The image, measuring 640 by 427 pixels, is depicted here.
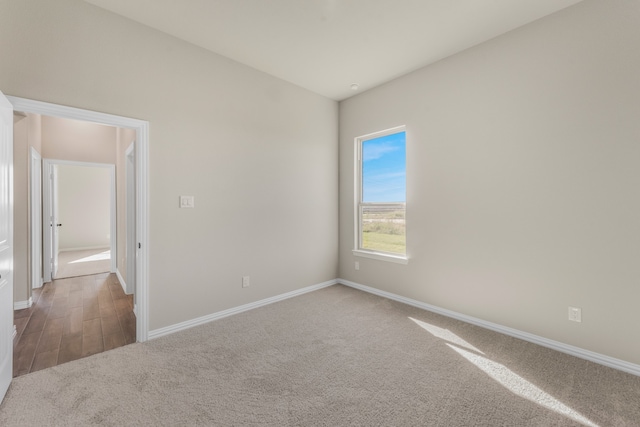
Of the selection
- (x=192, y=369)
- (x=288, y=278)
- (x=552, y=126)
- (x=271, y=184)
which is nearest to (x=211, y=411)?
(x=192, y=369)

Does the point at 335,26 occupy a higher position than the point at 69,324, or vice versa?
the point at 335,26

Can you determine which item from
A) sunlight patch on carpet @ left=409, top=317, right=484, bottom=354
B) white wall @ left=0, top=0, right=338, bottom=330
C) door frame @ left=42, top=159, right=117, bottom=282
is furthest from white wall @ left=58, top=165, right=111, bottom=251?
sunlight patch on carpet @ left=409, top=317, right=484, bottom=354

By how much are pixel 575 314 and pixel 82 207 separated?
10.6m

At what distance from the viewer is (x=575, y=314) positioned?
237cm

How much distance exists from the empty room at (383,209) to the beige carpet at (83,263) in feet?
6.78

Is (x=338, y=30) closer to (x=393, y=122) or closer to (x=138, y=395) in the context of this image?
(x=393, y=122)

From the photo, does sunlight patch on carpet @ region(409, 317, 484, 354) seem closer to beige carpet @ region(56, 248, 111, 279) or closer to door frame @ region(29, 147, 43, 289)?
door frame @ region(29, 147, 43, 289)

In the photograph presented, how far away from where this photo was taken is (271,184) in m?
3.59

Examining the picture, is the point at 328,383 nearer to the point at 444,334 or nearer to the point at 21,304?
the point at 444,334

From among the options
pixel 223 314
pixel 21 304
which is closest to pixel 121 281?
pixel 21 304

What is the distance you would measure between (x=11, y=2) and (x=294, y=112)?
2.63 metres

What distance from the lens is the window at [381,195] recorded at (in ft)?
12.1

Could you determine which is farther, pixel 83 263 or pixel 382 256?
pixel 83 263

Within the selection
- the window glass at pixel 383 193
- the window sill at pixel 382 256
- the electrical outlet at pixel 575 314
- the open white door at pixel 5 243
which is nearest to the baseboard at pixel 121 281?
the open white door at pixel 5 243
